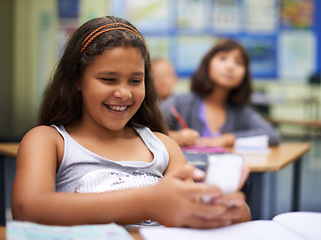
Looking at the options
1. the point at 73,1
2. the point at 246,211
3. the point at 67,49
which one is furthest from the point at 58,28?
the point at 246,211

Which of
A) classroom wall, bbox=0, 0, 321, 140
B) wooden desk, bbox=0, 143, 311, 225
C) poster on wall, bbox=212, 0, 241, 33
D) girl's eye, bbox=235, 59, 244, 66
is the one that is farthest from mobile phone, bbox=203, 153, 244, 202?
poster on wall, bbox=212, 0, 241, 33

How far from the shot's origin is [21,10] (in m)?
5.45

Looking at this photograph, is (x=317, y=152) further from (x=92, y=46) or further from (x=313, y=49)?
(x=92, y=46)

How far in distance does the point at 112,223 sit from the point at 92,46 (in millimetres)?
475

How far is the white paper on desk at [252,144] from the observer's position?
2.12 metres

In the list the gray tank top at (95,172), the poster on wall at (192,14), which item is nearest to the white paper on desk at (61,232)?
the gray tank top at (95,172)

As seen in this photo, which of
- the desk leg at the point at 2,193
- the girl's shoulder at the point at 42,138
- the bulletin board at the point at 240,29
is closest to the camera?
the girl's shoulder at the point at 42,138

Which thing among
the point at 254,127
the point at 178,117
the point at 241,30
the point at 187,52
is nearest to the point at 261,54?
the point at 241,30

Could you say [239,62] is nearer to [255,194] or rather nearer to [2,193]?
[255,194]

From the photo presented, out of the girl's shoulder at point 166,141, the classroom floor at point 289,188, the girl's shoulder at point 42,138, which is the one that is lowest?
the classroom floor at point 289,188

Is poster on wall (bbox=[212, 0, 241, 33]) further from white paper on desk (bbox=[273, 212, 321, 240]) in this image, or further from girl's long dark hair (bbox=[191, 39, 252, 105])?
white paper on desk (bbox=[273, 212, 321, 240])

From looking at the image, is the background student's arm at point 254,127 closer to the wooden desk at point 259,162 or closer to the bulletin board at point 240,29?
the wooden desk at point 259,162

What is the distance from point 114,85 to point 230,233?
0.46m

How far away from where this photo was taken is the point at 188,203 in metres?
0.67
